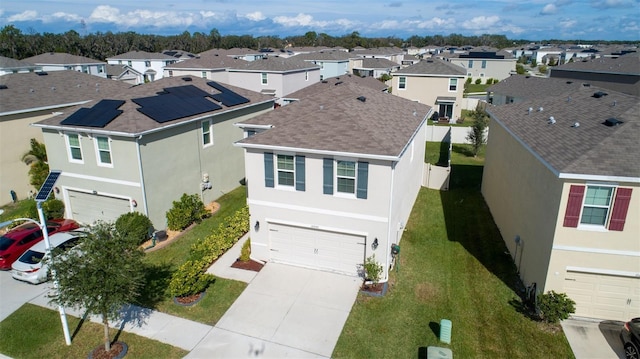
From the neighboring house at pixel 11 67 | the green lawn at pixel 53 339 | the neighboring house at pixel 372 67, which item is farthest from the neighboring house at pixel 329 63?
the green lawn at pixel 53 339

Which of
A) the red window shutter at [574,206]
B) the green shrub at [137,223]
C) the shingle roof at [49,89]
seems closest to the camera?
the red window shutter at [574,206]

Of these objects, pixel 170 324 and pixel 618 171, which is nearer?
pixel 618 171

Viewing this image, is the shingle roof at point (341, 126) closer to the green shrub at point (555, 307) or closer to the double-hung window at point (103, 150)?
the green shrub at point (555, 307)

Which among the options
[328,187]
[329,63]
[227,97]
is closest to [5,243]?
[227,97]

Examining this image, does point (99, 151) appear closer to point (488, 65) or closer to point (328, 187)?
point (328, 187)

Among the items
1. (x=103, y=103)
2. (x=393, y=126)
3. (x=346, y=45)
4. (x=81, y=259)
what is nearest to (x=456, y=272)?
(x=393, y=126)

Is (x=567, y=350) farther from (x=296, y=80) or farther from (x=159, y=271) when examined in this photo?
(x=296, y=80)
